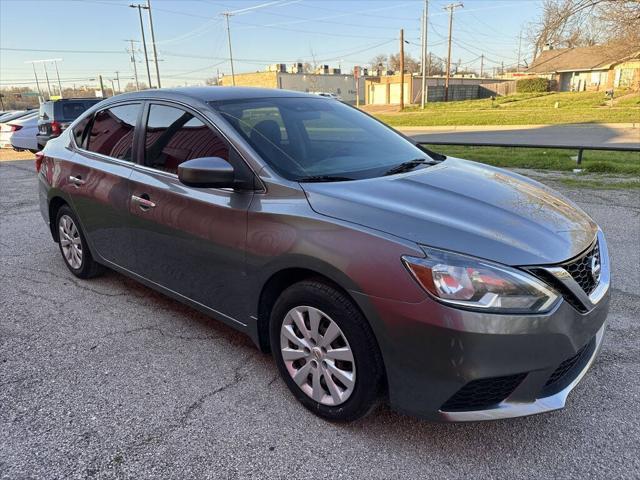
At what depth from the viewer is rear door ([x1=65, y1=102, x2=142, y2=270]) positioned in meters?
3.70

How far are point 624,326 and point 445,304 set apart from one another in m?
2.20

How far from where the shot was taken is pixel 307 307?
250 centimetres

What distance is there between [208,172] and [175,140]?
32.2 inches

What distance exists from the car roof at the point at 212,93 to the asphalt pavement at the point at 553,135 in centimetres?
1051

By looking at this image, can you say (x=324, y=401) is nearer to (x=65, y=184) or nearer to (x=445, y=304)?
(x=445, y=304)

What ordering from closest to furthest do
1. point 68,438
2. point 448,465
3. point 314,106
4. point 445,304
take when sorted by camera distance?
point 445,304 → point 448,465 → point 68,438 → point 314,106

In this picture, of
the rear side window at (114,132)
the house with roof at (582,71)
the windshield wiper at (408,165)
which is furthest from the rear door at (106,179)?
the house with roof at (582,71)

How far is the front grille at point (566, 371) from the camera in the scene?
225 centimetres

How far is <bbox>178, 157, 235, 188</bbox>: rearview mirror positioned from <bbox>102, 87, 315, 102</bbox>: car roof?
2.45ft

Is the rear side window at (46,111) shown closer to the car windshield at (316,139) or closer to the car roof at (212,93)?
the car roof at (212,93)

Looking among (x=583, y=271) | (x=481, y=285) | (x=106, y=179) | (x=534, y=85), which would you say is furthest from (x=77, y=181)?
(x=534, y=85)

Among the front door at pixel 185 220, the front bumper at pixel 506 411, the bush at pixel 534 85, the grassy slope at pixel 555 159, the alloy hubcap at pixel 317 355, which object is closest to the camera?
the front bumper at pixel 506 411

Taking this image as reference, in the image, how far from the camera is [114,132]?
3980mm

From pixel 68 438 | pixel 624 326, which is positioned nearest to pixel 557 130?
pixel 624 326
